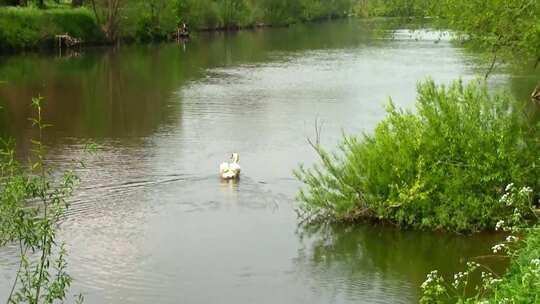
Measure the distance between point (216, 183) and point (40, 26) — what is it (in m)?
41.8

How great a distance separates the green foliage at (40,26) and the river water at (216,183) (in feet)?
35.6

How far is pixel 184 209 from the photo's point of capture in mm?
17297

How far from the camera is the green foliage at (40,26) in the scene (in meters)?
54.7

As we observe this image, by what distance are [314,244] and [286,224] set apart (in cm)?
123

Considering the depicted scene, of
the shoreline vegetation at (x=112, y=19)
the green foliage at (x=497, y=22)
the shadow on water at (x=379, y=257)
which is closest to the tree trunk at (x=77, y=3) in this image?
the shoreline vegetation at (x=112, y=19)

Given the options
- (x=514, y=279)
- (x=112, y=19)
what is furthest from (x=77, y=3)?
(x=514, y=279)

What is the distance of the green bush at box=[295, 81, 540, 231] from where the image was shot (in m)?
15.0

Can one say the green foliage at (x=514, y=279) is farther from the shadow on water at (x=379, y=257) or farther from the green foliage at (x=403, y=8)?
the green foliage at (x=403, y=8)

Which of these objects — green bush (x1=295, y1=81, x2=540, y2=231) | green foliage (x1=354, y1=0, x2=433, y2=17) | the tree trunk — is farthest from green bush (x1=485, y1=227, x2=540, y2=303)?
the tree trunk

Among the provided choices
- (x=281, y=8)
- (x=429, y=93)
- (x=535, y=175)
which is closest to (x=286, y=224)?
(x=429, y=93)

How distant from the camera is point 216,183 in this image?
19312mm

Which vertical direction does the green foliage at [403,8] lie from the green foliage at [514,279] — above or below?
above

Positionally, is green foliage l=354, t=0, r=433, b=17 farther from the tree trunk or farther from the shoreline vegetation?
the tree trunk

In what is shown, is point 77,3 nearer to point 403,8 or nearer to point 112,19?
point 112,19
